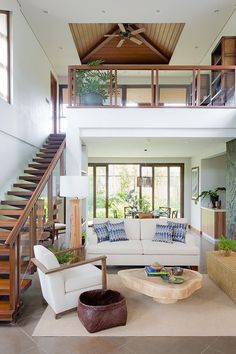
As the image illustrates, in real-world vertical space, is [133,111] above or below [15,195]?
above

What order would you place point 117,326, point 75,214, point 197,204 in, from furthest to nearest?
1. point 197,204
2. point 75,214
3. point 117,326

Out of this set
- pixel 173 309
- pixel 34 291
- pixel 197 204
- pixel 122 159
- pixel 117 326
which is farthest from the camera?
pixel 122 159

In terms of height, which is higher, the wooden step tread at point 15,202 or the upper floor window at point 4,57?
the upper floor window at point 4,57

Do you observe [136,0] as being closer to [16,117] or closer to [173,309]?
[16,117]

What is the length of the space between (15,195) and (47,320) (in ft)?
10.4

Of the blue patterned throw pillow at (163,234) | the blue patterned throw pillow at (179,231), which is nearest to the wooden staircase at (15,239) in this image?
the blue patterned throw pillow at (163,234)

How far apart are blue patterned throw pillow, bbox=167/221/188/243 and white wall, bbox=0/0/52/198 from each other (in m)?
3.61

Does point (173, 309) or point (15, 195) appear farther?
point (15, 195)

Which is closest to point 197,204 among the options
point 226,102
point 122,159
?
point 122,159

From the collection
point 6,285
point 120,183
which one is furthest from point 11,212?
point 120,183

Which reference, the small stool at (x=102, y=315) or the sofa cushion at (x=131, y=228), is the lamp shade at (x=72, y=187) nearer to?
the sofa cushion at (x=131, y=228)

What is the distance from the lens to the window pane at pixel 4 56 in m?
5.90

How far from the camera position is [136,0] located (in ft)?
21.0

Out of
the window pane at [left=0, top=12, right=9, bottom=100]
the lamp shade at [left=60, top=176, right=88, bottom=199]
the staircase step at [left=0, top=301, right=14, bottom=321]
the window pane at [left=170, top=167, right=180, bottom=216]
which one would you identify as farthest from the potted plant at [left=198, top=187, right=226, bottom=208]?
the staircase step at [left=0, top=301, right=14, bottom=321]
